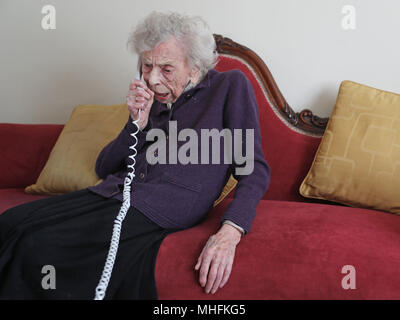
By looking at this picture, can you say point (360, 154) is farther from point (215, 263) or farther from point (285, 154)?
point (215, 263)

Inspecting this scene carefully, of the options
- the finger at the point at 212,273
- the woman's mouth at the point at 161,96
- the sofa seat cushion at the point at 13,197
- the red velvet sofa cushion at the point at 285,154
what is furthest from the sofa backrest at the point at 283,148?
the sofa seat cushion at the point at 13,197

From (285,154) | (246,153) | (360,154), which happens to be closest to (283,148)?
(285,154)

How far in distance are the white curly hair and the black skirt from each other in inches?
22.4

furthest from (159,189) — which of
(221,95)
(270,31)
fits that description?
(270,31)

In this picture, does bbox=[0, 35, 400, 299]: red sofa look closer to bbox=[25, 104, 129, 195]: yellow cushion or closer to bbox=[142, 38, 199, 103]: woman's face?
bbox=[25, 104, 129, 195]: yellow cushion

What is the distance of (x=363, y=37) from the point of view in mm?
1793

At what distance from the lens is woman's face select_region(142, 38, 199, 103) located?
1308mm

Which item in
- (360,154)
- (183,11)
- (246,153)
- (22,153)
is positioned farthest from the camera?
(183,11)

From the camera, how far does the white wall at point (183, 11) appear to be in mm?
1792

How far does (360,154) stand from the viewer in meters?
1.49

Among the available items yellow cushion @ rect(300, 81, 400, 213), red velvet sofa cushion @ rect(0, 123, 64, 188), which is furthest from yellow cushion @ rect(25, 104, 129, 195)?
yellow cushion @ rect(300, 81, 400, 213)

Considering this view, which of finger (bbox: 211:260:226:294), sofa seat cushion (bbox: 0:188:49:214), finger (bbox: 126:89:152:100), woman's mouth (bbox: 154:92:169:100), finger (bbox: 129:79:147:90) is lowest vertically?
sofa seat cushion (bbox: 0:188:49:214)

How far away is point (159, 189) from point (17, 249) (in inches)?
16.7

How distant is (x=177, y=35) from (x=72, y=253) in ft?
2.57
